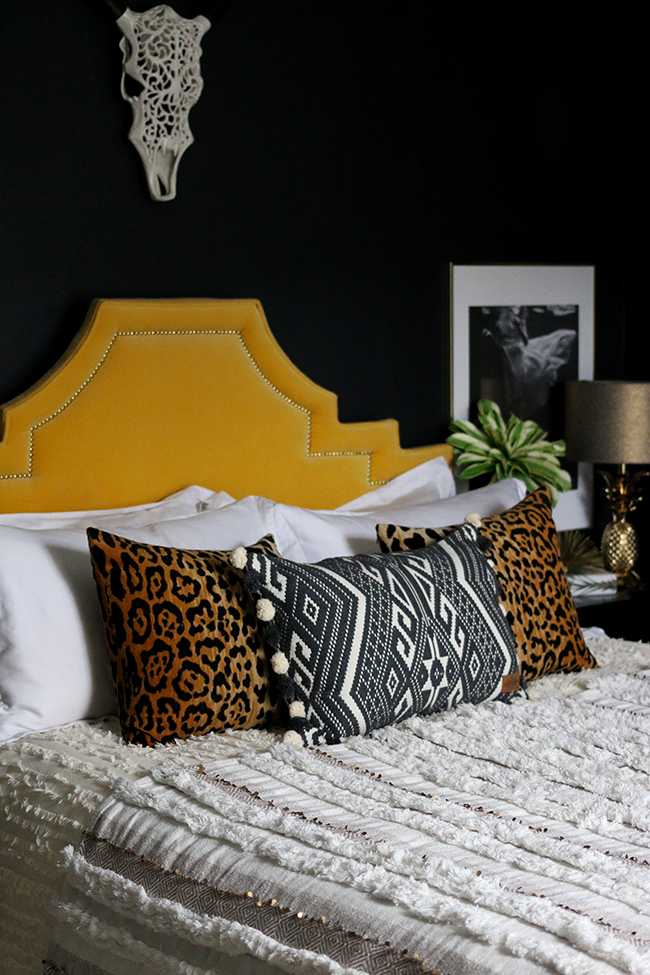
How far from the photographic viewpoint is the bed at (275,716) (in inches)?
57.7

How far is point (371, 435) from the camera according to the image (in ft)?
10.3

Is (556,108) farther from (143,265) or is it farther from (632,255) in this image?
(143,265)

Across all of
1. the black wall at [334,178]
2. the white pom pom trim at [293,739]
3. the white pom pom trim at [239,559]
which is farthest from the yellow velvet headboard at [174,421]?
the white pom pom trim at [293,739]

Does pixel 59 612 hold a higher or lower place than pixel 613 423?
lower

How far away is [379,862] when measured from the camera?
4.98 feet

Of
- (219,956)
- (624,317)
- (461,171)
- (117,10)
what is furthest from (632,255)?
(219,956)

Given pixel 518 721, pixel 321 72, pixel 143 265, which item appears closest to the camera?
pixel 518 721

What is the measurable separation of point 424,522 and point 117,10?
1.49 metres

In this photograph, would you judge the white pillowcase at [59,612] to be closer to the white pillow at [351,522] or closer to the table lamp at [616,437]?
the white pillow at [351,522]

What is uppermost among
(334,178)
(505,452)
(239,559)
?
(334,178)

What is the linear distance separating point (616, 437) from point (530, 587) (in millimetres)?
1197

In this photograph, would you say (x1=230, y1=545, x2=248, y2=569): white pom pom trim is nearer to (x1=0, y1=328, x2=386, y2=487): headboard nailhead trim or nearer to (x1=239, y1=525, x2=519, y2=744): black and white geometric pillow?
(x1=239, y1=525, x2=519, y2=744): black and white geometric pillow

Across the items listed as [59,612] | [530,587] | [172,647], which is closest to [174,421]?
[59,612]

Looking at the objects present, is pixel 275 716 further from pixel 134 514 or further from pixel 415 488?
pixel 415 488
